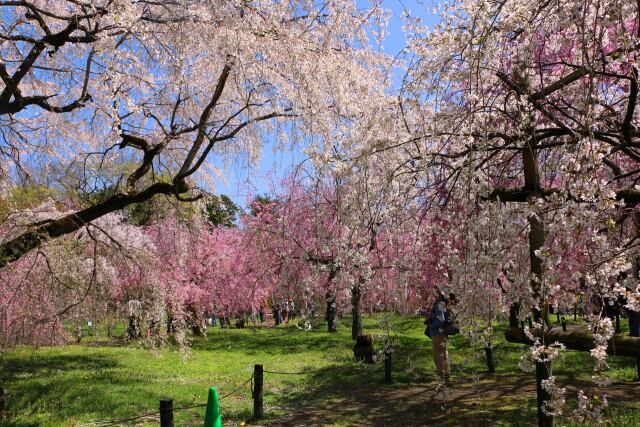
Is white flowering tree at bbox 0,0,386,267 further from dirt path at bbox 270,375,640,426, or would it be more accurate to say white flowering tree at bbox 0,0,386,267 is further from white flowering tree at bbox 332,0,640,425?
dirt path at bbox 270,375,640,426

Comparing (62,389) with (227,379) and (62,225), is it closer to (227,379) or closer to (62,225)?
(227,379)

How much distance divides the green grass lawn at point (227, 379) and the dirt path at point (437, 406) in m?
0.07

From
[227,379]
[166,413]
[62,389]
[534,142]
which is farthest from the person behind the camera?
[227,379]

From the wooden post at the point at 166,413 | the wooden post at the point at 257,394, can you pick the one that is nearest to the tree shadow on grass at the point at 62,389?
the wooden post at the point at 257,394

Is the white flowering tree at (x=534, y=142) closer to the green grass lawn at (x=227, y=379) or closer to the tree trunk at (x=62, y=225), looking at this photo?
the green grass lawn at (x=227, y=379)

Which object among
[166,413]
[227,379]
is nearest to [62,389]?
[227,379]

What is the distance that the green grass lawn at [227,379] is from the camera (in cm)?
869

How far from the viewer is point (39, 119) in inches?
346

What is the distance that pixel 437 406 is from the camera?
884cm

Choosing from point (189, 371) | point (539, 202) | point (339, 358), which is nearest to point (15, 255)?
point (539, 202)

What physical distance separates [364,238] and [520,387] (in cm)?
529

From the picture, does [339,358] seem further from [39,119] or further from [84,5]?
[84,5]

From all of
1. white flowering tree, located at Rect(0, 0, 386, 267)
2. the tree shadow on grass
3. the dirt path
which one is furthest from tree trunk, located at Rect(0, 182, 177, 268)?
the dirt path

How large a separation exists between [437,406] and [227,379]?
216 inches
